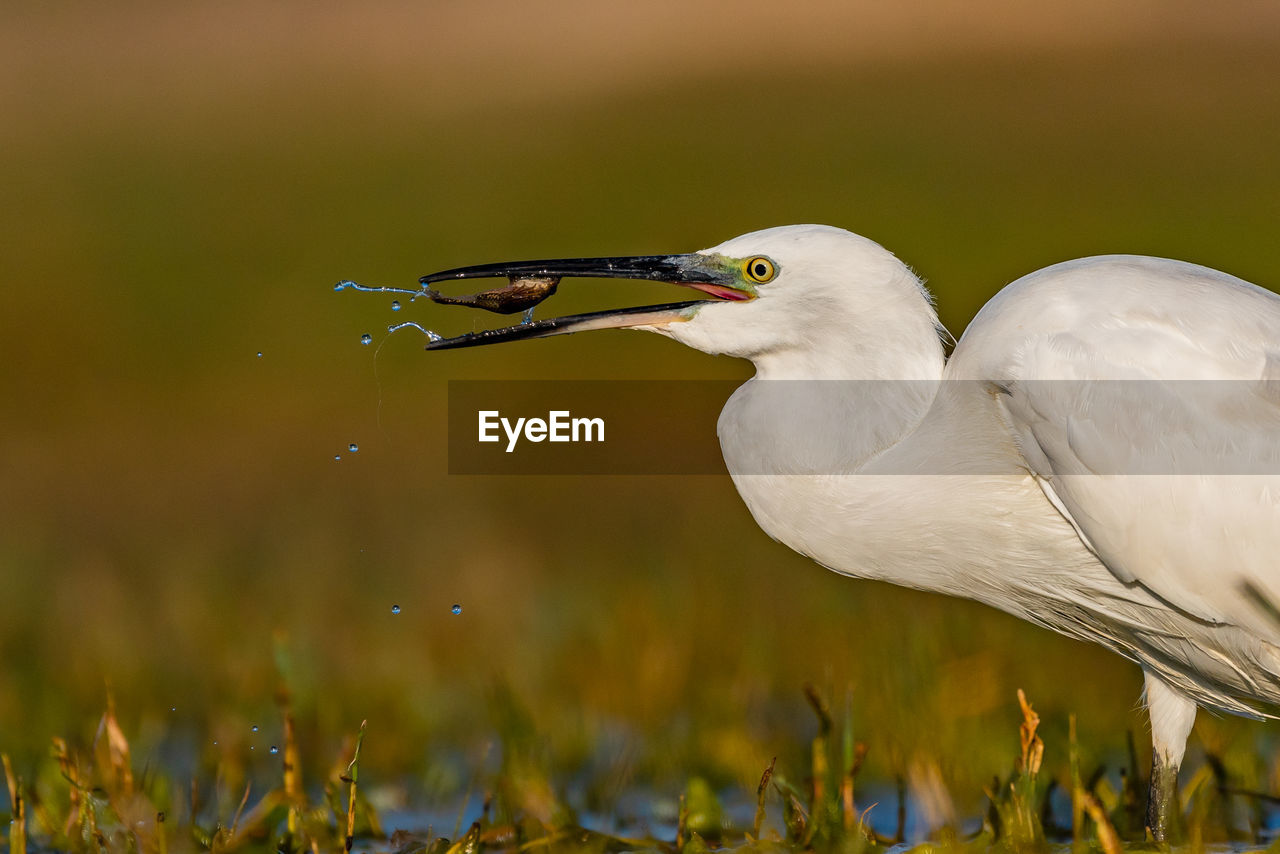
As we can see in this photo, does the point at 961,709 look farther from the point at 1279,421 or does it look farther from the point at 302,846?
the point at 302,846

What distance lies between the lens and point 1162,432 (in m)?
2.92

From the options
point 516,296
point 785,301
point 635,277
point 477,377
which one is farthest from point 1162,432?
point 477,377

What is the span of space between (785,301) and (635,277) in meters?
0.31

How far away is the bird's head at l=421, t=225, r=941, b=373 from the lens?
120 inches

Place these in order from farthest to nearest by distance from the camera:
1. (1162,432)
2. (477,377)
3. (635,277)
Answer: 1. (477,377)
2. (635,277)
3. (1162,432)

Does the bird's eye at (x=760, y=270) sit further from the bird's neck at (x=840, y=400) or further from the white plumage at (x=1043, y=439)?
the bird's neck at (x=840, y=400)

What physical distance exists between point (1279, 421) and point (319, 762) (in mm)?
2337

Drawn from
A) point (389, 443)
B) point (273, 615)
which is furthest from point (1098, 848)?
point (389, 443)

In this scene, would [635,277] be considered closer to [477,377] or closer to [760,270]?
[760,270]

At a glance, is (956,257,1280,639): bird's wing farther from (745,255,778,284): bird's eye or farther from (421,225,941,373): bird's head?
(745,255,778,284): bird's eye

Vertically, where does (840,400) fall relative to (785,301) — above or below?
below

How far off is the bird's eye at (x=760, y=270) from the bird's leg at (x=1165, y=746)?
1.27 meters

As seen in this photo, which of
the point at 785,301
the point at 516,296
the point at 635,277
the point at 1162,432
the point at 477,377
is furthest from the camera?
the point at 477,377

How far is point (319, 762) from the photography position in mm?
3924
